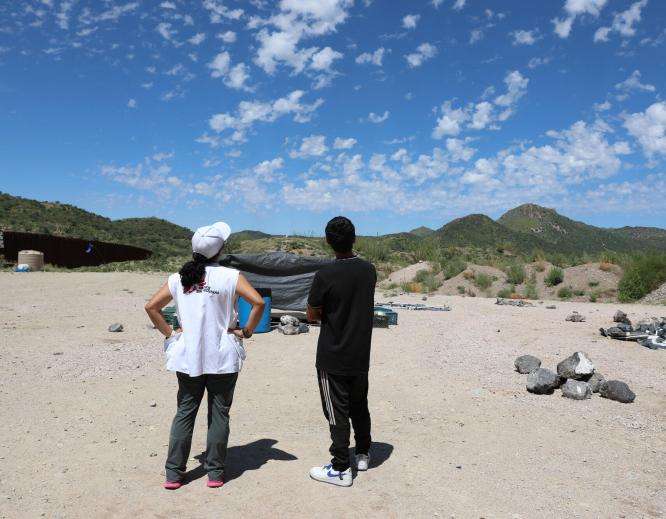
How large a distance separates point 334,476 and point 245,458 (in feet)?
2.87

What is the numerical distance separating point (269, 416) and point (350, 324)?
7.32ft

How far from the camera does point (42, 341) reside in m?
9.12

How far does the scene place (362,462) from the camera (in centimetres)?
418

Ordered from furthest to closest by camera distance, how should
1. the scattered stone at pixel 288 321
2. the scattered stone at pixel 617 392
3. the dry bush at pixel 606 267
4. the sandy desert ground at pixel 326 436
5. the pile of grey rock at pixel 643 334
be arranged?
the dry bush at pixel 606 267 < the scattered stone at pixel 288 321 < the pile of grey rock at pixel 643 334 < the scattered stone at pixel 617 392 < the sandy desert ground at pixel 326 436

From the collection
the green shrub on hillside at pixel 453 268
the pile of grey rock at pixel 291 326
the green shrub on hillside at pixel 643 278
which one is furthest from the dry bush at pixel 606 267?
the pile of grey rock at pixel 291 326

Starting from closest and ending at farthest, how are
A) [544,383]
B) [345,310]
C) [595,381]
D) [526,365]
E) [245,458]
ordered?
→ [345,310]
[245,458]
[544,383]
[595,381]
[526,365]

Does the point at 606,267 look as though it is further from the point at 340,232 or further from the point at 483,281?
the point at 340,232

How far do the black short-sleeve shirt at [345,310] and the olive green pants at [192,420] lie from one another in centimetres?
73

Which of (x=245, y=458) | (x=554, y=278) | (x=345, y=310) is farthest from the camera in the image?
(x=554, y=278)

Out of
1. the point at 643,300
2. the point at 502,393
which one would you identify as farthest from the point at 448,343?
the point at 643,300

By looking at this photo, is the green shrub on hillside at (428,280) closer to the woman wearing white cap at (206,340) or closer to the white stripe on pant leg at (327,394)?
the white stripe on pant leg at (327,394)

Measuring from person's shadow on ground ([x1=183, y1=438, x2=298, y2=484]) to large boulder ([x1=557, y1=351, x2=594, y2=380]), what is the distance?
156 inches

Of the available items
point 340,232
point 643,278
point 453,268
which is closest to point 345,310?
point 340,232

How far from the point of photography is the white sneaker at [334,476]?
389 centimetres
